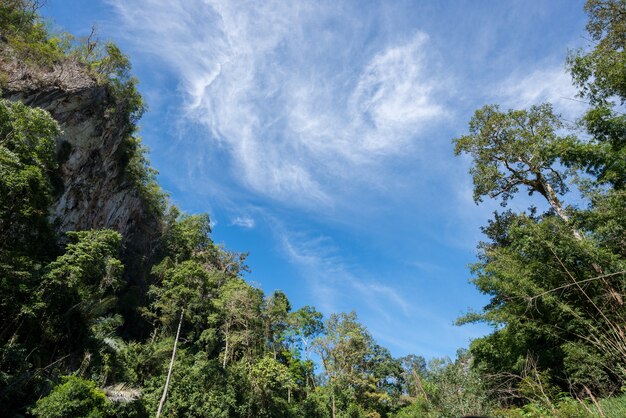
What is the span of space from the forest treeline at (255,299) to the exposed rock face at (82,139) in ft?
3.40

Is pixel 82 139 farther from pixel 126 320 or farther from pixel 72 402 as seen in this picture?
pixel 72 402

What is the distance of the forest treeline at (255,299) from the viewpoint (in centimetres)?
934

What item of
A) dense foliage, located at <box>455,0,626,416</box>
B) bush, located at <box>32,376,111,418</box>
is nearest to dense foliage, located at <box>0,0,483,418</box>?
bush, located at <box>32,376,111,418</box>

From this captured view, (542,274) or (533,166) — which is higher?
(533,166)

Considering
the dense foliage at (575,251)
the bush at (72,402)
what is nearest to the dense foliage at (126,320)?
the bush at (72,402)

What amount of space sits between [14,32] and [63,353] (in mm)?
17199

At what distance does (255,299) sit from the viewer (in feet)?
88.5

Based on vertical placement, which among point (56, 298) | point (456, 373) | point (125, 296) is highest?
point (125, 296)

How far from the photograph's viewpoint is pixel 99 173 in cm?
2388

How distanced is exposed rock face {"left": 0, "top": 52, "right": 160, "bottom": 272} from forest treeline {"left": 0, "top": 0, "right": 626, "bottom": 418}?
104 centimetres

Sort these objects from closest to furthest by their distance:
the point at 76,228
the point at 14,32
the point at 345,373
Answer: the point at 14,32 → the point at 76,228 → the point at 345,373

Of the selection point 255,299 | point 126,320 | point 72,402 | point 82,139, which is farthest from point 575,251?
point 126,320

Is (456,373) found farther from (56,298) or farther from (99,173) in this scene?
(99,173)

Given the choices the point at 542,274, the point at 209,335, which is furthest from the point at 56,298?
the point at 542,274
